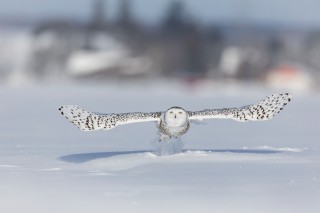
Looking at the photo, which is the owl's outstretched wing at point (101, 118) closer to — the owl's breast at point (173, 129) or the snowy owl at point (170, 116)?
the snowy owl at point (170, 116)

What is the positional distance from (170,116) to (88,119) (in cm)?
80

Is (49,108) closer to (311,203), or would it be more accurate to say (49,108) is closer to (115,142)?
(115,142)

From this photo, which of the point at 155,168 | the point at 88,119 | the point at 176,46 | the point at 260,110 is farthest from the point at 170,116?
the point at 176,46

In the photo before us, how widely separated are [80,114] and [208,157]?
4.02 ft

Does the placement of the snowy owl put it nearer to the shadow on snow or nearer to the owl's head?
the owl's head

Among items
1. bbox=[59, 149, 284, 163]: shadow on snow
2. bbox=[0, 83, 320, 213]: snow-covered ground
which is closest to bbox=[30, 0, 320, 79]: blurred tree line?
bbox=[0, 83, 320, 213]: snow-covered ground

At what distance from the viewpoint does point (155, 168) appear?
10.7 meters

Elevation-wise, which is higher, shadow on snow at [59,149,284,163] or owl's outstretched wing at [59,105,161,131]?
owl's outstretched wing at [59,105,161,131]

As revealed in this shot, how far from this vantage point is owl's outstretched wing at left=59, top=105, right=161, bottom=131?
11.1m

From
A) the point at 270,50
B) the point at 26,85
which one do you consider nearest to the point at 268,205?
the point at 26,85

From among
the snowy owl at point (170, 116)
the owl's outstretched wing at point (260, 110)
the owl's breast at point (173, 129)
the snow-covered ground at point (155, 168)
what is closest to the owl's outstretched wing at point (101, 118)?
the snowy owl at point (170, 116)

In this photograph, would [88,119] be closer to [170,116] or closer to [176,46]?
[170,116]

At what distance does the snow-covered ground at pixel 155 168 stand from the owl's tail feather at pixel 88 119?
326 millimetres

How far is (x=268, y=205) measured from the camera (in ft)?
29.1
